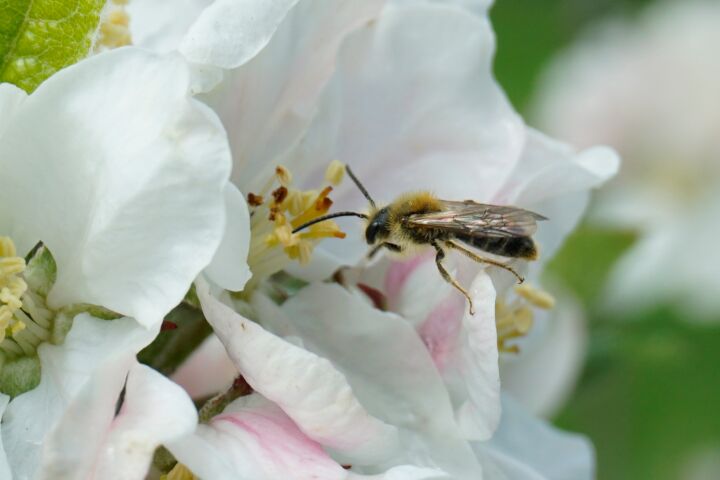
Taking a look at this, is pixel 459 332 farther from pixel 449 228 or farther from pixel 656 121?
pixel 656 121

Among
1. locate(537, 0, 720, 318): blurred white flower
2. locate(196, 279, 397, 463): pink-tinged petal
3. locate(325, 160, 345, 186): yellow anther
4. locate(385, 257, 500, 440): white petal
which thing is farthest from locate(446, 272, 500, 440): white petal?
locate(537, 0, 720, 318): blurred white flower

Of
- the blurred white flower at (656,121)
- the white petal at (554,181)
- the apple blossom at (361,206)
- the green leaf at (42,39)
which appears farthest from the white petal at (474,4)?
the blurred white flower at (656,121)

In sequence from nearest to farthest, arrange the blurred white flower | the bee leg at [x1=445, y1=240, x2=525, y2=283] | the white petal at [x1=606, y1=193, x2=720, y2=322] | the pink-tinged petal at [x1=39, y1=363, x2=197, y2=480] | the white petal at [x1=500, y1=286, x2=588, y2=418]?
1. the pink-tinged petal at [x1=39, y1=363, x2=197, y2=480]
2. the bee leg at [x1=445, y1=240, x2=525, y2=283]
3. the white petal at [x1=500, y1=286, x2=588, y2=418]
4. the white petal at [x1=606, y1=193, x2=720, y2=322]
5. the blurred white flower

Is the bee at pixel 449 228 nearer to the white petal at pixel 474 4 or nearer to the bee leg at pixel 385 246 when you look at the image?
the bee leg at pixel 385 246

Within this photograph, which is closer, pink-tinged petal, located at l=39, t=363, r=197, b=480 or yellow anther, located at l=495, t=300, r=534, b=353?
pink-tinged petal, located at l=39, t=363, r=197, b=480

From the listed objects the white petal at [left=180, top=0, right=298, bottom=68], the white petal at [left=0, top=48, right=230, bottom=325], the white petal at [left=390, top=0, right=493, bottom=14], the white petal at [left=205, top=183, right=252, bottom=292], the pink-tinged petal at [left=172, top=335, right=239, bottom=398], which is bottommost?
the pink-tinged petal at [left=172, top=335, right=239, bottom=398]

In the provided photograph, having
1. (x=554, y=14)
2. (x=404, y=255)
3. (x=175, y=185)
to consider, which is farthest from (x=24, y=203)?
(x=554, y=14)

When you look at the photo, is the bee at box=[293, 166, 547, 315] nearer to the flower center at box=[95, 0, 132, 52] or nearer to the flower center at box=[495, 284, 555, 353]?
the flower center at box=[495, 284, 555, 353]
